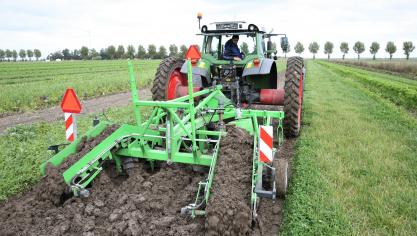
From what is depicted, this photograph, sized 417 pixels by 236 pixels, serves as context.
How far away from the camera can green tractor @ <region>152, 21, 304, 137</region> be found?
6383 mm

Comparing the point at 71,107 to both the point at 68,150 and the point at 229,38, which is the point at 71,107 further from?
the point at 229,38

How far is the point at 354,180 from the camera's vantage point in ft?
14.6

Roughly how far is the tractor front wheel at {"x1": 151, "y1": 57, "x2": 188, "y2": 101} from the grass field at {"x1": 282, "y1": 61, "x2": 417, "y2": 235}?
2.67 m

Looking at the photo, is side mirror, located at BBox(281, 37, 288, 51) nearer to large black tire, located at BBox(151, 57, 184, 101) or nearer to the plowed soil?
large black tire, located at BBox(151, 57, 184, 101)

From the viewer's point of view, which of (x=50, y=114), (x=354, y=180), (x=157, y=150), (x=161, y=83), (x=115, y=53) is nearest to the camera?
(x=157, y=150)

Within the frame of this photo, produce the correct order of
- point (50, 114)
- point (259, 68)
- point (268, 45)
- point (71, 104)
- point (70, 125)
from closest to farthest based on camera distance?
point (71, 104) → point (70, 125) → point (259, 68) → point (268, 45) → point (50, 114)

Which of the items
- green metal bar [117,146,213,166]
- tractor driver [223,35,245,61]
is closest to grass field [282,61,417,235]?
green metal bar [117,146,213,166]

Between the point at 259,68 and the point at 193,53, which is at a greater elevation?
the point at 193,53

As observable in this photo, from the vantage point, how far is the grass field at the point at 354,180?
11.2ft

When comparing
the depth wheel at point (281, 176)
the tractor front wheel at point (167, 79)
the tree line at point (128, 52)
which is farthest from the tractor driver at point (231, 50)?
the tree line at point (128, 52)

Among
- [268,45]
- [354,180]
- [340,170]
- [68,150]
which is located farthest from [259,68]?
[68,150]

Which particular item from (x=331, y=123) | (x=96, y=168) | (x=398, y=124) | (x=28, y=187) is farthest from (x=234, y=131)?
(x=398, y=124)

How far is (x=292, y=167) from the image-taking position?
16.6 feet

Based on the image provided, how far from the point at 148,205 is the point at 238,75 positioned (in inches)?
163
